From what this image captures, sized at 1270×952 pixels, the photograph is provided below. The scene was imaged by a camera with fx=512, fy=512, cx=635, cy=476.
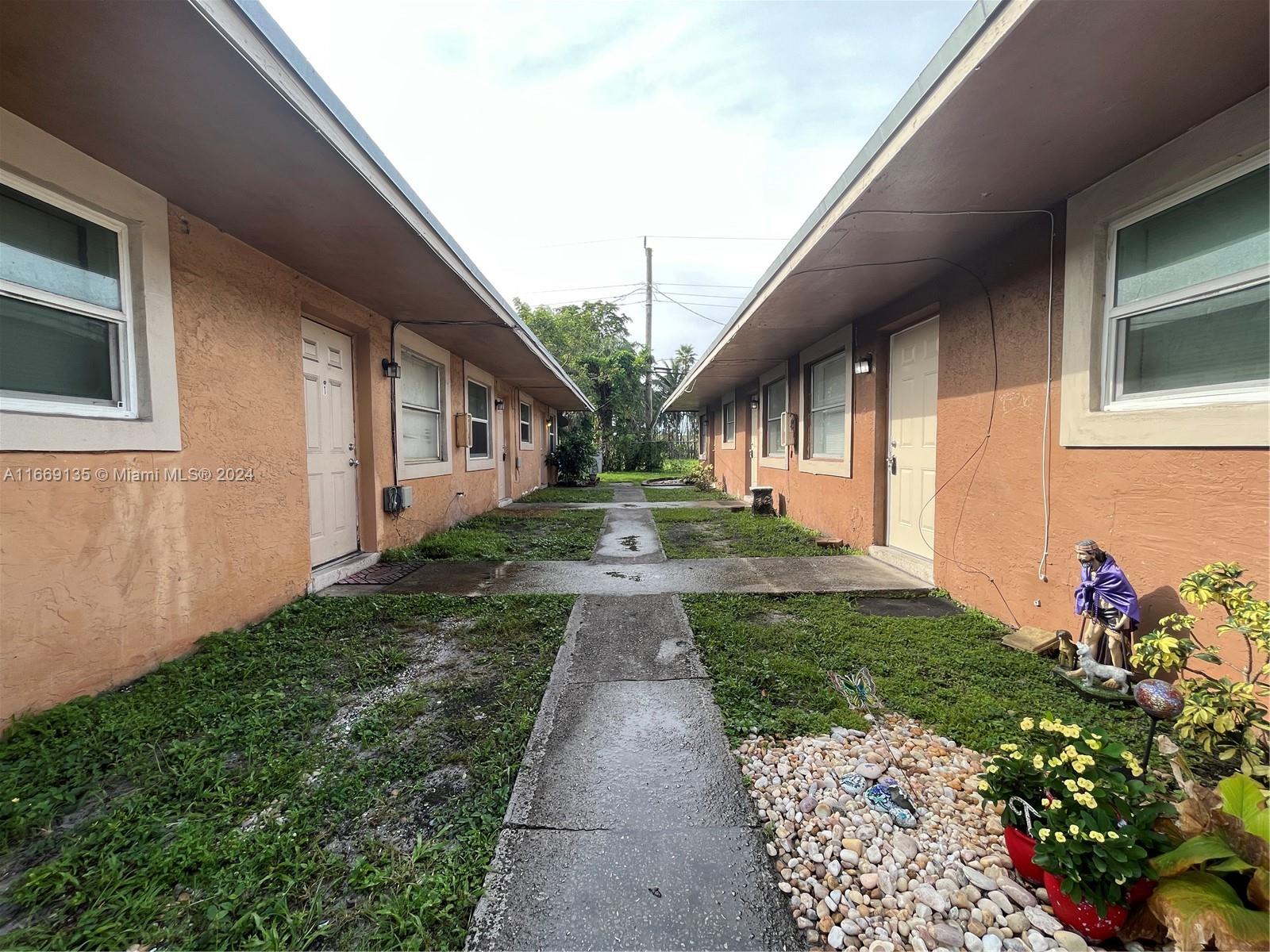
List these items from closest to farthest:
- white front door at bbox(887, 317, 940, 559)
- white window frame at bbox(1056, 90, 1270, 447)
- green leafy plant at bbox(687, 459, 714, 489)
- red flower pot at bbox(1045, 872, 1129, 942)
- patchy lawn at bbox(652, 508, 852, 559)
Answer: red flower pot at bbox(1045, 872, 1129, 942)
white window frame at bbox(1056, 90, 1270, 447)
white front door at bbox(887, 317, 940, 559)
patchy lawn at bbox(652, 508, 852, 559)
green leafy plant at bbox(687, 459, 714, 489)

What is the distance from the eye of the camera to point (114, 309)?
107 inches

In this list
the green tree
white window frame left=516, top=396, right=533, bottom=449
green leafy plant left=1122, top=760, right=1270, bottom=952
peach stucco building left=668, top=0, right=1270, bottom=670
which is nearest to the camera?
green leafy plant left=1122, top=760, right=1270, bottom=952

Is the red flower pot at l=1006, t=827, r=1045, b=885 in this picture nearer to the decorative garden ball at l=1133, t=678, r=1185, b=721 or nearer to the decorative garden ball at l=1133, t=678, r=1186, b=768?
the decorative garden ball at l=1133, t=678, r=1186, b=768

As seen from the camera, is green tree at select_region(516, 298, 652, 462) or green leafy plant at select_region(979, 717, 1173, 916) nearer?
green leafy plant at select_region(979, 717, 1173, 916)

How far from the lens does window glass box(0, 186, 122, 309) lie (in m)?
2.29

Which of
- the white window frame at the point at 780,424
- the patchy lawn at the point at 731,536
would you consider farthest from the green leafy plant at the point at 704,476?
the patchy lawn at the point at 731,536

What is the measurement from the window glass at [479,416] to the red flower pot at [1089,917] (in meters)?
8.09

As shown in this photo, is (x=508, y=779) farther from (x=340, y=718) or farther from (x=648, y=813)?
(x=340, y=718)

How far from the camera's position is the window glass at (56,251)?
2.29 meters

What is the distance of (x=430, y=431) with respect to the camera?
22.7 feet

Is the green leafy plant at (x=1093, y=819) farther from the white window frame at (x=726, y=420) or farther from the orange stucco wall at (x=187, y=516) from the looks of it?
the white window frame at (x=726, y=420)

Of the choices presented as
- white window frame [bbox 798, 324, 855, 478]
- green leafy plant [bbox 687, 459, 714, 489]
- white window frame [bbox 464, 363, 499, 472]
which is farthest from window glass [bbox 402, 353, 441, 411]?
green leafy plant [bbox 687, 459, 714, 489]

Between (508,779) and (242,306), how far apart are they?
11.5ft

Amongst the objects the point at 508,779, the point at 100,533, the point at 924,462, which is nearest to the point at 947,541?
the point at 924,462
